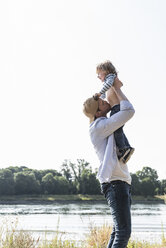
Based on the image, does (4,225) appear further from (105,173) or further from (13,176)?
(13,176)

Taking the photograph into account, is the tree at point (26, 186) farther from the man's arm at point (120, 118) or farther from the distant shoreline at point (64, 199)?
the man's arm at point (120, 118)

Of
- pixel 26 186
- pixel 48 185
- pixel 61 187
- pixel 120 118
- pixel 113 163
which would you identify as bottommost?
pixel 113 163

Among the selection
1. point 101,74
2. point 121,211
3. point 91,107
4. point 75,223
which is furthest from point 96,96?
point 75,223

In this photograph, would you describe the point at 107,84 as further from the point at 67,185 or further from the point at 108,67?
the point at 67,185

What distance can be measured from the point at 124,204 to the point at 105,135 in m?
0.53

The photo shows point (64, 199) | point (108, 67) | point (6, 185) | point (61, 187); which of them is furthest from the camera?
point (61, 187)

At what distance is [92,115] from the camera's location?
237 cm

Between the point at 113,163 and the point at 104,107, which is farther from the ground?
the point at 104,107

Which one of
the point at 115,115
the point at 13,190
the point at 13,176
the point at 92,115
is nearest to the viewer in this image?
the point at 115,115

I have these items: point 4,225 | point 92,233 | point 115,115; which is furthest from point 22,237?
point 115,115

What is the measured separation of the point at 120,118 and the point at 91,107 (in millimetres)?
289

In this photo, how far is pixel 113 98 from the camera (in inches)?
92.2

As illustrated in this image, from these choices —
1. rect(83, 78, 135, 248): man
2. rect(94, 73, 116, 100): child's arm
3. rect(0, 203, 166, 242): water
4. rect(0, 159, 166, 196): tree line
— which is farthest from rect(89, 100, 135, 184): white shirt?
rect(0, 159, 166, 196): tree line

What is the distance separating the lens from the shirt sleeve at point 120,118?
2150mm
